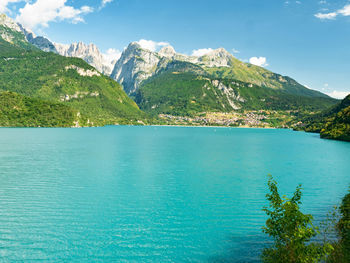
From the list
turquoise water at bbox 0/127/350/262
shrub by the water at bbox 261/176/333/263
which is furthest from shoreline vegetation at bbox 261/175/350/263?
turquoise water at bbox 0/127/350/262

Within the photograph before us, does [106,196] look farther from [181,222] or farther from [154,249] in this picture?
[154,249]

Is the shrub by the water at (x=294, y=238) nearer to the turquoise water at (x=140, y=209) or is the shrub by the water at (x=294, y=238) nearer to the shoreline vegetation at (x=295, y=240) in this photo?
the shoreline vegetation at (x=295, y=240)

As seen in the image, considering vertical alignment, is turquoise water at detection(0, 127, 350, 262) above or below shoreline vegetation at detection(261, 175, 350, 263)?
below

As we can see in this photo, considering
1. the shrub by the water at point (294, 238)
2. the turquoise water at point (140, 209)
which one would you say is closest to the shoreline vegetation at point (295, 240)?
the shrub by the water at point (294, 238)

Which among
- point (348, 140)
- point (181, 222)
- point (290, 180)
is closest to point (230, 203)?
point (181, 222)

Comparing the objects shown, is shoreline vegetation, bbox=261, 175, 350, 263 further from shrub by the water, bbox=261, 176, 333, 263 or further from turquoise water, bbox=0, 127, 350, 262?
turquoise water, bbox=0, 127, 350, 262

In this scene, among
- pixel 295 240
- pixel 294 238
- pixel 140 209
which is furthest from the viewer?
pixel 140 209

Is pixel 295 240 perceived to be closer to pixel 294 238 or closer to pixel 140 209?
pixel 294 238

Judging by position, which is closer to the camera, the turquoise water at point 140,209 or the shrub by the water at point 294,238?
the shrub by the water at point 294,238

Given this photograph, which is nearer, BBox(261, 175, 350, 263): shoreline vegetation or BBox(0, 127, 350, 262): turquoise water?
BBox(261, 175, 350, 263): shoreline vegetation

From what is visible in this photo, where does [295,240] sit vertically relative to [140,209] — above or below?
above

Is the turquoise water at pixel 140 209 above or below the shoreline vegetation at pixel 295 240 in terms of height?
below

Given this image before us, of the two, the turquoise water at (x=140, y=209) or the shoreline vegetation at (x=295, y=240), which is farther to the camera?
the turquoise water at (x=140, y=209)

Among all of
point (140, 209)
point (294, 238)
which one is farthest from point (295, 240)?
point (140, 209)
